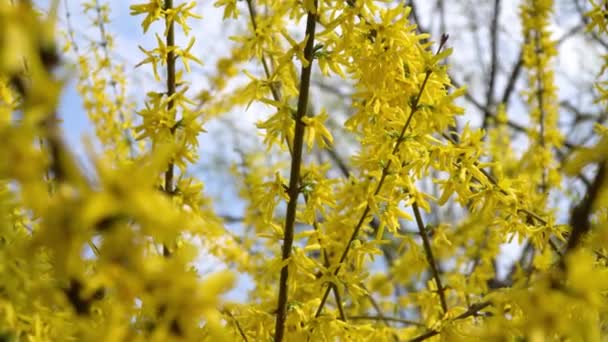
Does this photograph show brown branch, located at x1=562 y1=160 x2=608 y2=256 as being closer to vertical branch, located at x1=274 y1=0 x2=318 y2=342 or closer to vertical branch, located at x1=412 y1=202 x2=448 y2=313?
vertical branch, located at x1=274 y1=0 x2=318 y2=342

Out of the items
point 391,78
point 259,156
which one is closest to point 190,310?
point 391,78

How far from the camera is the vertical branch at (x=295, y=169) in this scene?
180 centimetres

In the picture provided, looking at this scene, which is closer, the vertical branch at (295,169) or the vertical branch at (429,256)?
the vertical branch at (295,169)

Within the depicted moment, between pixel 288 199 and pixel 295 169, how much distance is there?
15 centimetres

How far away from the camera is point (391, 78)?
1.94m

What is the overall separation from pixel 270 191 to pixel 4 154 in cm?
129

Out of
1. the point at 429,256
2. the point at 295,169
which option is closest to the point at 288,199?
the point at 295,169

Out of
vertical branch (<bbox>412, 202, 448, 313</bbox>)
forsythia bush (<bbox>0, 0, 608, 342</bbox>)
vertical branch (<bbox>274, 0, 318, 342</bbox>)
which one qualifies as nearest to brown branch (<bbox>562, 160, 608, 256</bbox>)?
forsythia bush (<bbox>0, 0, 608, 342</bbox>)

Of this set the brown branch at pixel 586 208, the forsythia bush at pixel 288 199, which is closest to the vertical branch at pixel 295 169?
the forsythia bush at pixel 288 199

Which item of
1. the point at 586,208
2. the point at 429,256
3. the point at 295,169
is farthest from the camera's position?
the point at 429,256

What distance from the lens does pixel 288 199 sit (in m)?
1.96

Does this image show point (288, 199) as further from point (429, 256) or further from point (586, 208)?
point (586, 208)

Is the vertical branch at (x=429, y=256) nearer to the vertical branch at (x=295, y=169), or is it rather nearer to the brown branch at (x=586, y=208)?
the vertical branch at (x=295, y=169)

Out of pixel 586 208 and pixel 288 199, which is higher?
pixel 288 199
